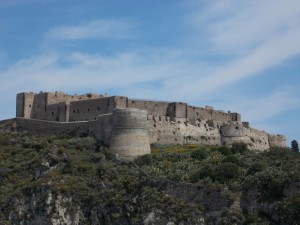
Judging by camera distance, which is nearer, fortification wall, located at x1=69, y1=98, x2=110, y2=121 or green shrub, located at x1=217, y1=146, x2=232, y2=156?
green shrub, located at x1=217, y1=146, x2=232, y2=156

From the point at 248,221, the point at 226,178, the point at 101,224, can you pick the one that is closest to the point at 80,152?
→ the point at 101,224

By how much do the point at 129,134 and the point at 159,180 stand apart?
24.8ft

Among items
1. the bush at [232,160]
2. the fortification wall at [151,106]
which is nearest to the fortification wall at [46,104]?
the fortification wall at [151,106]

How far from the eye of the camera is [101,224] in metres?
47.5

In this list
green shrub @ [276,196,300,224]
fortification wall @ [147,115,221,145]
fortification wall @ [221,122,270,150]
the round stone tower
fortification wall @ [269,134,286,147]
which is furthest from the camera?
fortification wall @ [269,134,286,147]

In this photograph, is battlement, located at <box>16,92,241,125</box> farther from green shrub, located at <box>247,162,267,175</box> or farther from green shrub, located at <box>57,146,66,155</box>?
green shrub, located at <box>247,162,267,175</box>

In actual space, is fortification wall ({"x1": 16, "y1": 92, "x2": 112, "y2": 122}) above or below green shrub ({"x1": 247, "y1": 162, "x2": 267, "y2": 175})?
above

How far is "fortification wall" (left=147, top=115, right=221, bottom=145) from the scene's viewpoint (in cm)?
5944

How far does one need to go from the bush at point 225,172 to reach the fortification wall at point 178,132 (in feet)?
38.3

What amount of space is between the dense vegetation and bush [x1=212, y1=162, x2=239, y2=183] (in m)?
0.06

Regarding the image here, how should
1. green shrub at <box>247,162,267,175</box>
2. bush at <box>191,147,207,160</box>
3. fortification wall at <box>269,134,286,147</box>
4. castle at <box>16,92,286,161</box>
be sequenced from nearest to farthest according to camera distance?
green shrub at <box>247,162,267,175</box> < bush at <box>191,147,207,160</box> < castle at <box>16,92,286,161</box> < fortification wall at <box>269,134,286,147</box>

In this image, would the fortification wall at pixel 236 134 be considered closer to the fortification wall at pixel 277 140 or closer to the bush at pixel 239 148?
the bush at pixel 239 148

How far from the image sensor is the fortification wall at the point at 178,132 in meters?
59.4

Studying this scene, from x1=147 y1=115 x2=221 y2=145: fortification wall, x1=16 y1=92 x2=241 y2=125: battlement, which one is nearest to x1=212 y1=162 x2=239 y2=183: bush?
x1=147 y1=115 x2=221 y2=145: fortification wall
